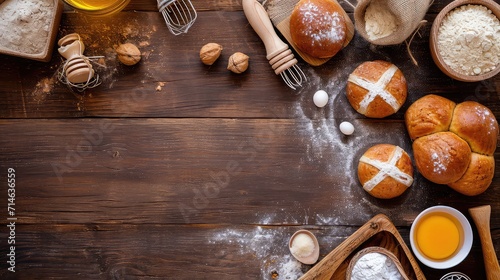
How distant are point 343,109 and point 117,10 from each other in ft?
3.19

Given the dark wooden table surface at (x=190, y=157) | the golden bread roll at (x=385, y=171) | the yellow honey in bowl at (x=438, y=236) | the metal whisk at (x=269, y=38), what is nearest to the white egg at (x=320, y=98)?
the dark wooden table surface at (x=190, y=157)

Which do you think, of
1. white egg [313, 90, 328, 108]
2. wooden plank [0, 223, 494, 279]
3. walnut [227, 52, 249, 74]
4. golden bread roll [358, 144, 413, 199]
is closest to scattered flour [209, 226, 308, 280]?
wooden plank [0, 223, 494, 279]

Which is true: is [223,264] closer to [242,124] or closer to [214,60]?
[242,124]

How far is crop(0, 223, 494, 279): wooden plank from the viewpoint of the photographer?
6.14 ft

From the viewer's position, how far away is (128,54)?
1856 millimetres

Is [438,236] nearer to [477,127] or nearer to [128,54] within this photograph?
[477,127]

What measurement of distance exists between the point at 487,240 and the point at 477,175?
0.26 m

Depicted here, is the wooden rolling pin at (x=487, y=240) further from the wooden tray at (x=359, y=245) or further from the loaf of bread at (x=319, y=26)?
the loaf of bread at (x=319, y=26)

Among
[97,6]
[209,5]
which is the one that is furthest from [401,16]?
[97,6]

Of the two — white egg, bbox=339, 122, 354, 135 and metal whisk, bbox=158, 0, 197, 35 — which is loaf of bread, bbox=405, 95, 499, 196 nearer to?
white egg, bbox=339, 122, 354, 135

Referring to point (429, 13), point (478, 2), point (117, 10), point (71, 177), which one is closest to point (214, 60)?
point (117, 10)

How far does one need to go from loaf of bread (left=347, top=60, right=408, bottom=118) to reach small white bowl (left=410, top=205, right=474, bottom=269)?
0.41 m

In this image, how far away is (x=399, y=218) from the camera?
1879 millimetres

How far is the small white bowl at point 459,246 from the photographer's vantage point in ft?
5.86
